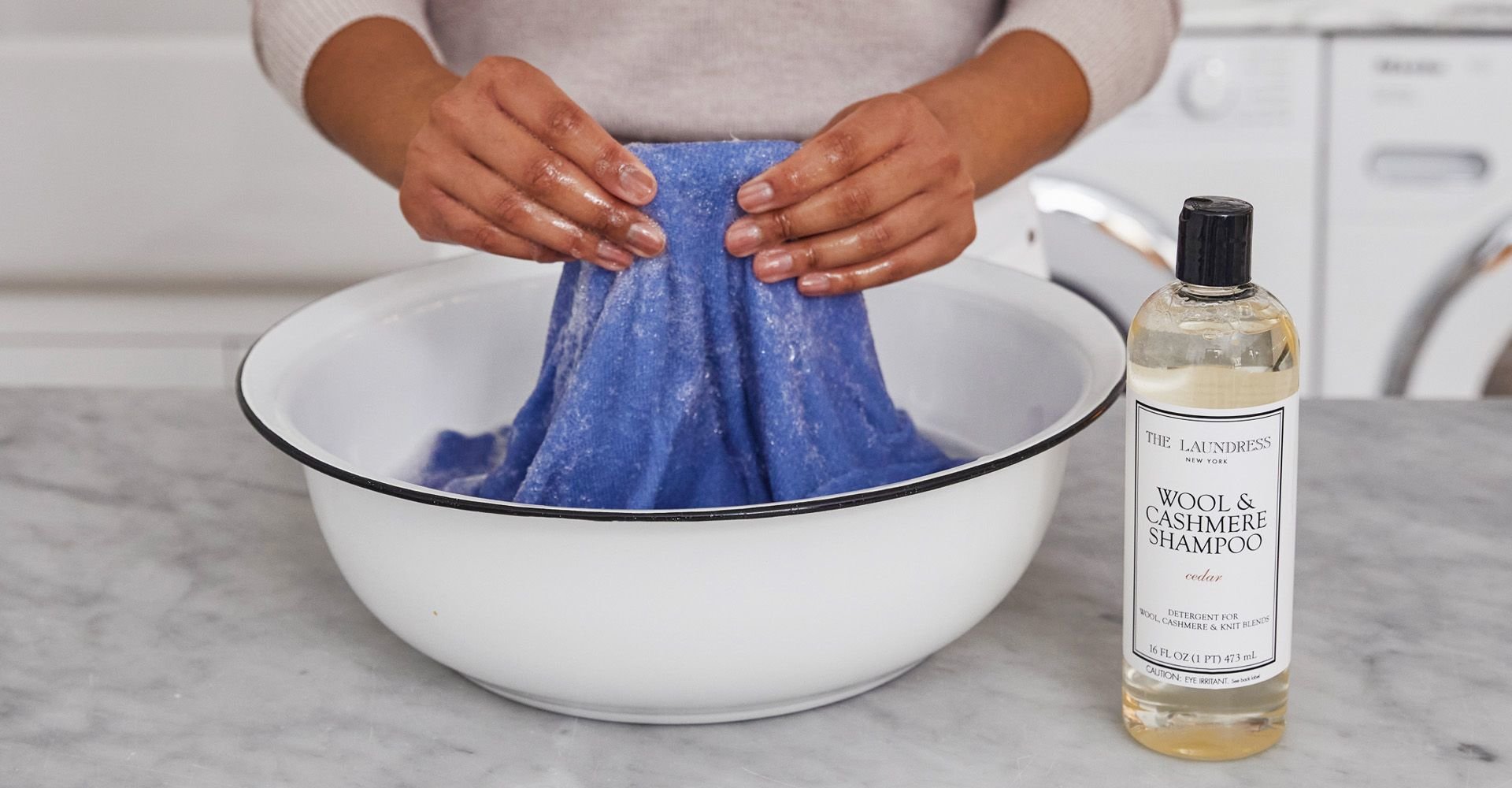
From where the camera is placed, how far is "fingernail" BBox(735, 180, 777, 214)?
560 millimetres

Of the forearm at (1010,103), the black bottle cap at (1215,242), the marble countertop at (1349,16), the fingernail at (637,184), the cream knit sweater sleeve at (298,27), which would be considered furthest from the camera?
the marble countertop at (1349,16)

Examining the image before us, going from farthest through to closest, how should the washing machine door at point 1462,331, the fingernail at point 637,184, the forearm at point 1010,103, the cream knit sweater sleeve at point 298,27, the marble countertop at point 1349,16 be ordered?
the washing machine door at point 1462,331, the marble countertop at point 1349,16, the cream knit sweater sleeve at point 298,27, the forearm at point 1010,103, the fingernail at point 637,184

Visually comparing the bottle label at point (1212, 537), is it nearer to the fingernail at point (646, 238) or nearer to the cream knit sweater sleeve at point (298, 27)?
the fingernail at point (646, 238)

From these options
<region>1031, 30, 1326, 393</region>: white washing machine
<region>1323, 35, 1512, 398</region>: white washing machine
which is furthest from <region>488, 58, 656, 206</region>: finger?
<region>1323, 35, 1512, 398</region>: white washing machine

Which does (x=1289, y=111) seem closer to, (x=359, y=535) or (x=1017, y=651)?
(x=1017, y=651)

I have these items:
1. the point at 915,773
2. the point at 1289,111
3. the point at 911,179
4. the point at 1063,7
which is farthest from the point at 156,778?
the point at 1289,111

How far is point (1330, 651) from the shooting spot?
1.84 feet

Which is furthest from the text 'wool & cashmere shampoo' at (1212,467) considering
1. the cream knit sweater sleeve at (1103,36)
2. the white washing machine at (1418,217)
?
the white washing machine at (1418,217)

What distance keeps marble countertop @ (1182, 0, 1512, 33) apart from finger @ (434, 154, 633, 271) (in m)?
1.21

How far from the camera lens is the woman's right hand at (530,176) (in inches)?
21.9

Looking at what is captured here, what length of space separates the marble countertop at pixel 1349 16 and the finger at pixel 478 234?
1.21 m

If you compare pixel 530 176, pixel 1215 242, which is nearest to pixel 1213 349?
pixel 1215 242

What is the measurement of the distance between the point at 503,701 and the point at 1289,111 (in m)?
1.38

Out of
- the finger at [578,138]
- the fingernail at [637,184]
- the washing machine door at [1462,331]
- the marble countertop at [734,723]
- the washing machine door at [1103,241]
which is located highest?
the finger at [578,138]
